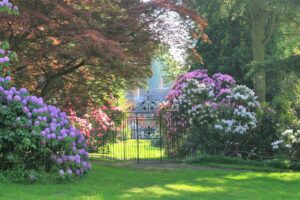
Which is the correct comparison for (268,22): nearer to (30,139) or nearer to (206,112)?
(206,112)

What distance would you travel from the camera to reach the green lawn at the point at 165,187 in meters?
6.60

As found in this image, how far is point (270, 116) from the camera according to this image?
1332 cm

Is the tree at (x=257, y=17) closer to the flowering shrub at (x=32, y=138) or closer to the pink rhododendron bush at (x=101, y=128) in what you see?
the pink rhododendron bush at (x=101, y=128)

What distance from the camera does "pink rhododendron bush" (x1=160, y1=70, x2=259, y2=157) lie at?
1295cm

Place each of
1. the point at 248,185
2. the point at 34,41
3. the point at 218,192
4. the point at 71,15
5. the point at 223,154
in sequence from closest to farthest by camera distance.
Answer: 1. the point at 218,192
2. the point at 248,185
3. the point at 71,15
4. the point at 34,41
5. the point at 223,154

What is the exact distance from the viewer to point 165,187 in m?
7.68

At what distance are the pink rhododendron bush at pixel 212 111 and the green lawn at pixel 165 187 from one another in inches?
123

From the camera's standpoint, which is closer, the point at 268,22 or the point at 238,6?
the point at 238,6

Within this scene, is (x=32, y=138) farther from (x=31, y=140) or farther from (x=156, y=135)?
(x=156, y=135)

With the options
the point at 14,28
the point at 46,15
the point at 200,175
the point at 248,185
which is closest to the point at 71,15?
the point at 46,15

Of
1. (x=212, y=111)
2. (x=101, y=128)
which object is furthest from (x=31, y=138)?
(x=101, y=128)

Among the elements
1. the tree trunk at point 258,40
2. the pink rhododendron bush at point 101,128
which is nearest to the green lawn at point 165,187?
the tree trunk at point 258,40

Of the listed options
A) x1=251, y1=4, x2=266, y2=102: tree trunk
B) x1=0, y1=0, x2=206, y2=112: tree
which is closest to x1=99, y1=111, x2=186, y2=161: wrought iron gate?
x1=0, y1=0, x2=206, y2=112: tree

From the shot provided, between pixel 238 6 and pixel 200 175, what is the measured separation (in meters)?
7.36
